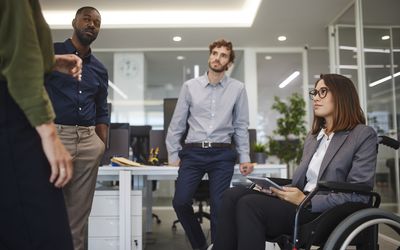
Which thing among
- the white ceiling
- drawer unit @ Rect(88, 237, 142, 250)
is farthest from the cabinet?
the white ceiling

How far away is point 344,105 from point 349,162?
0.28 metres

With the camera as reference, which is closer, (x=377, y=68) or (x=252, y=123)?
(x=377, y=68)

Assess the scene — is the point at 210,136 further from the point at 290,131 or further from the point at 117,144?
the point at 290,131

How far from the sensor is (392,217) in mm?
1496

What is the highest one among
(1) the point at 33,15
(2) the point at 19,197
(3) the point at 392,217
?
(1) the point at 33,15

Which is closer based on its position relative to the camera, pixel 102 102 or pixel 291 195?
pixel 291 195

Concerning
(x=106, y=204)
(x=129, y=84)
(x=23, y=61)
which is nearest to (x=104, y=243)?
(x=106, y=204)

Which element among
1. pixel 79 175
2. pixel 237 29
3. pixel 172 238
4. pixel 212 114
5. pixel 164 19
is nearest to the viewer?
pixel 79 175

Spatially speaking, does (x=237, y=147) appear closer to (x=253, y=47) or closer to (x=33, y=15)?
(x=33, y=15)

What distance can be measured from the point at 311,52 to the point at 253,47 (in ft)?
3.49

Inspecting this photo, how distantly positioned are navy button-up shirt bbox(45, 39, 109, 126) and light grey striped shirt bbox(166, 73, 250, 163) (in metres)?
0.60

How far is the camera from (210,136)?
2.47 meters

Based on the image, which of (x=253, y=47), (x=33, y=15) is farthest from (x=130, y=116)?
(x=33, y=15)

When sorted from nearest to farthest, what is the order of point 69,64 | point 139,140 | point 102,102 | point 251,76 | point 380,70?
point 69,64
point 102,102
point 139,140
point 380,70
point 251,76
